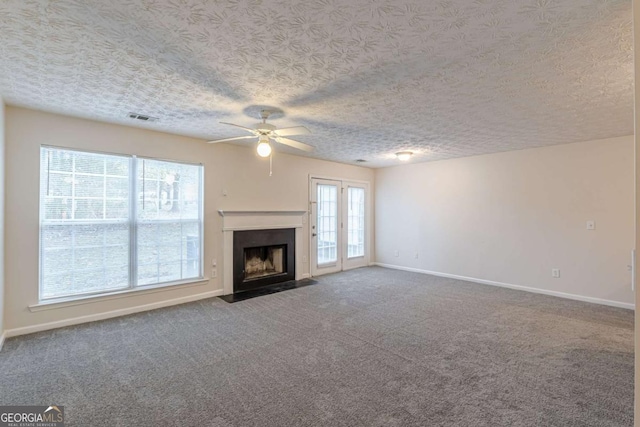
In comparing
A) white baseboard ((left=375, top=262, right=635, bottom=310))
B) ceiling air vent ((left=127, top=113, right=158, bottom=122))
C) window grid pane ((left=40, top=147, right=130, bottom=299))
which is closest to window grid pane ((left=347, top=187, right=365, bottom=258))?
white baseboard ((left=375, top=262, right=635, bottom=310))

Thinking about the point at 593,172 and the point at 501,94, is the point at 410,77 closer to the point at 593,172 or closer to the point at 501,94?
the point at 501,94

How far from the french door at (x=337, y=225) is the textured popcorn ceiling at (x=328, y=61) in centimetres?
278

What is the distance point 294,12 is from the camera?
1.65 metres

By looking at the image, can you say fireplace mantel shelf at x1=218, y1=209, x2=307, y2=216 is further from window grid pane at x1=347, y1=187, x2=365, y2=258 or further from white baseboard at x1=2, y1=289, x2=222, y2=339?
window grid pane at x1=347, y1=187, x2=365, y2=258

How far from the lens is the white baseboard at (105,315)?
128 inches

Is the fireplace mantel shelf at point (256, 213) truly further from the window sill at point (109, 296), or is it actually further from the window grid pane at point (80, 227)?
the window grid pane at point (80, 227)

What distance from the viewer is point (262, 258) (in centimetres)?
554

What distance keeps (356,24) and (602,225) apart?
4907mm

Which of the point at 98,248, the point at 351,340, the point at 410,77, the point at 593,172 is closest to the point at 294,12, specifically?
the point at 410,77
